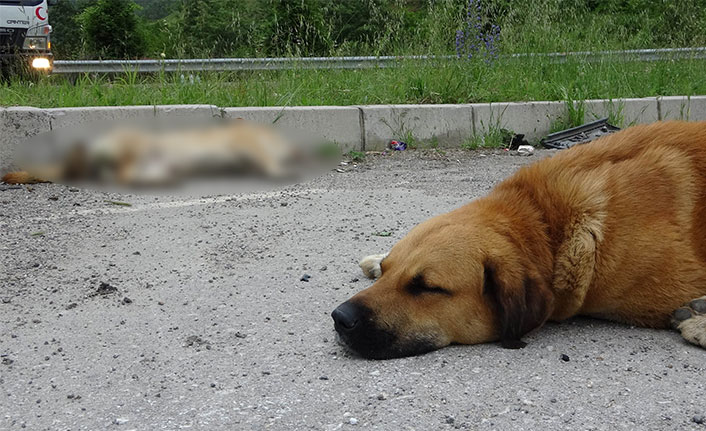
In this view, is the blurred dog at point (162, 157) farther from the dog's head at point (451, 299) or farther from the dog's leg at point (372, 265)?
the dog's head at point (451, 299)

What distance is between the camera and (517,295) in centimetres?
288

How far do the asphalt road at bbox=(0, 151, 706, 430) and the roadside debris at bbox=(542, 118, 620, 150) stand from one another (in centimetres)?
313

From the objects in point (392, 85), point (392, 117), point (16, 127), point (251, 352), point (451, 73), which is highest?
point (451, 73)

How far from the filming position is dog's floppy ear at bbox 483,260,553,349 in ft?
9.45

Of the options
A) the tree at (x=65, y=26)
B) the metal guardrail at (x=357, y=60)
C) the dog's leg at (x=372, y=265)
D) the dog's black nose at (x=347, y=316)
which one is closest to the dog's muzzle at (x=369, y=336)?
the dog's black nose at (x=347, y=316)

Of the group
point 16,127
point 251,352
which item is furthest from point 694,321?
point 16,127

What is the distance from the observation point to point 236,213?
5.32 metres

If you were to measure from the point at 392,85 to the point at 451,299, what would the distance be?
18.5ft

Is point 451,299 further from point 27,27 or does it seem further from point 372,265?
point 27,27

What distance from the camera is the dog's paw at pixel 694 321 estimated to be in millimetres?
3064

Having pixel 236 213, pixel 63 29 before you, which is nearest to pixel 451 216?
pixel 236 213

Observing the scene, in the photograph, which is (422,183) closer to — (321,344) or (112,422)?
(321,344)

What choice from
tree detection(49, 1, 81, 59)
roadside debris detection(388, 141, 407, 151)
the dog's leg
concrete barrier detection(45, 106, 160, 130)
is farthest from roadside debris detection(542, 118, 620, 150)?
tree detection(49, 1, 81, 59)

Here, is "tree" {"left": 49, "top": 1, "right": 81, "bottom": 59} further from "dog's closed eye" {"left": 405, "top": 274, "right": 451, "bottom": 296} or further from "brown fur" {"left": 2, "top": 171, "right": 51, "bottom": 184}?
"dog's closed eye" {"left": 405, "top": 274, "right": 451, "bottom": 296}
